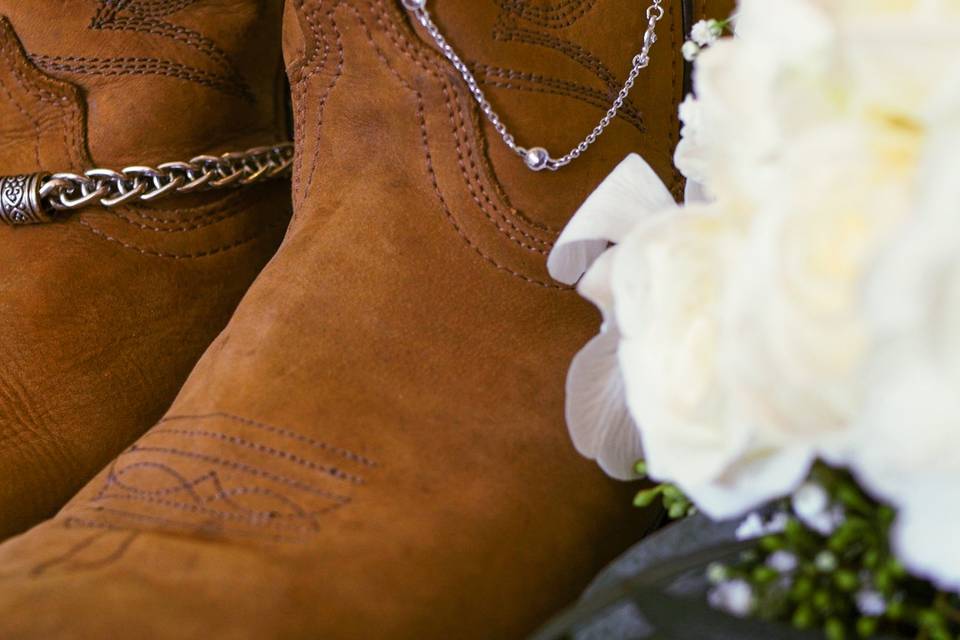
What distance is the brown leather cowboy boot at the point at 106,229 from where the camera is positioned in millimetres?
769

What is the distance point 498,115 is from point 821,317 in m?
0.34

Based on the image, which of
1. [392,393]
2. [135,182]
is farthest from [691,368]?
[135,182]

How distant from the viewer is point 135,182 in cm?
80

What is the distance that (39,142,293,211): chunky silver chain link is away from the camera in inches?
31.0

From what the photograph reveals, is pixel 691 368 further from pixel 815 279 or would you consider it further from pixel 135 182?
pixel 135 182

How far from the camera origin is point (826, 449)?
1.13ft

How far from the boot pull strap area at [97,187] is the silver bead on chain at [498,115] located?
10.7 inches

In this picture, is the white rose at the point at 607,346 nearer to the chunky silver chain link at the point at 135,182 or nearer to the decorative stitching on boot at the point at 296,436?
the decorative stitching on boot at the point at 296,436

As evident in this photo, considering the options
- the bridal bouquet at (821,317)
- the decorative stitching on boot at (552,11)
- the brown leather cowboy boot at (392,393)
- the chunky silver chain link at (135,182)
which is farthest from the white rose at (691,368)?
the chunky silver chain link at (135,182)

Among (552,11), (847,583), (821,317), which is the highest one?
(552,11)

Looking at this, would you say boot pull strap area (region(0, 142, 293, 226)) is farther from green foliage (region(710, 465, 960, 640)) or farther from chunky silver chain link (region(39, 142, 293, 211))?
green foliage (region(710, 465, 960, 640))

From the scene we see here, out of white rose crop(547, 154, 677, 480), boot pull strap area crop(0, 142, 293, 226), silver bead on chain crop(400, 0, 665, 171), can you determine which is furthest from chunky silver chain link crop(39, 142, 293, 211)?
white rose crop(547, 154, 677, 480)

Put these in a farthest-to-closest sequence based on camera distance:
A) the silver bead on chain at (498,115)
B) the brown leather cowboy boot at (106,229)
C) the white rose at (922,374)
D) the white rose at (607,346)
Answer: the brown leather cowboy boot at (106,229), the silver bead on chain at (498,115), the white rose at (607,346), the white rose at (922,374)

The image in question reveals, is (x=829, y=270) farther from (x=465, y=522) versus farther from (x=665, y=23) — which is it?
(x=665, y=23)
